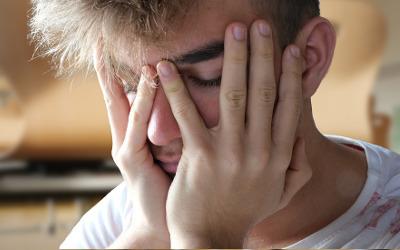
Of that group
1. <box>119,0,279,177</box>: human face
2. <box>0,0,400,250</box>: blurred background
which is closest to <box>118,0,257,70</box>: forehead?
<box>119,0,279,177</box>: human face

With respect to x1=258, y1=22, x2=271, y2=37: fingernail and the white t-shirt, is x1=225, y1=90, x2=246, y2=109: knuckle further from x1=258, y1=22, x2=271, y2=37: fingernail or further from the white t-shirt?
the white t-shirt

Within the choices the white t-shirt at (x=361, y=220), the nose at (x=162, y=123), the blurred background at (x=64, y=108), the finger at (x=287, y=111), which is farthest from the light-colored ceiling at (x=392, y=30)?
the nose at (x=162, y=123)

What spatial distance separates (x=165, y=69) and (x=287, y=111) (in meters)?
0.19

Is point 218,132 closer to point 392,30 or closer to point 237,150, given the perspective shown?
point 237,150

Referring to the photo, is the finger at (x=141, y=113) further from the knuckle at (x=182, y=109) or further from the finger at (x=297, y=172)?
the finger at (x=297, y=172)

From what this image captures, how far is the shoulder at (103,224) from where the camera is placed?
3.79 ft

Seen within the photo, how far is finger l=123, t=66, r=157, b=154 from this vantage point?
0.90 metres

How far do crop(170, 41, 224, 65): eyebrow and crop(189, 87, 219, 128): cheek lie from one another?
39 mm

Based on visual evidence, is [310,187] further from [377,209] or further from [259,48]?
[259,48]

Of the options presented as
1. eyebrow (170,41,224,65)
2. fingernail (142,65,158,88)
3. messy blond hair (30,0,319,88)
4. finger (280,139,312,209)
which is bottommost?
finger (280,139,312,209)

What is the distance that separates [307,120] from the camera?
1.10 meters

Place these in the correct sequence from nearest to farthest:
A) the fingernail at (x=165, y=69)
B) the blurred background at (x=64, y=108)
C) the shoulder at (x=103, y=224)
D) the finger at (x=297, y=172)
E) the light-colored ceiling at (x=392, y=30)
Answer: the fingernail at (x=165, y=69), the finger at (x=297, y=172), the shoulder at (x=103, y=224), the blurred background at (x=64, y=108), the light-colored ceiling at (x=392, y=30)

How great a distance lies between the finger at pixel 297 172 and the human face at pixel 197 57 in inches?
5.4

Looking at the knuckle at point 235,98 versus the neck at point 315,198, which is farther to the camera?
the neck at point 315,198
